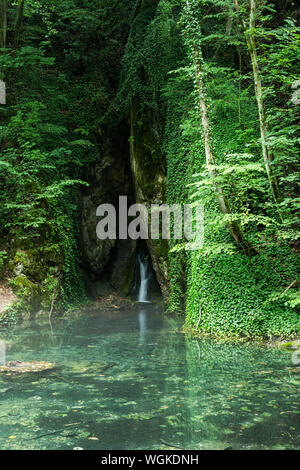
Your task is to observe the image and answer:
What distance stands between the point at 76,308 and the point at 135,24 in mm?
10774

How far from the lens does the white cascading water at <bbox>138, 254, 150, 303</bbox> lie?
14188mm

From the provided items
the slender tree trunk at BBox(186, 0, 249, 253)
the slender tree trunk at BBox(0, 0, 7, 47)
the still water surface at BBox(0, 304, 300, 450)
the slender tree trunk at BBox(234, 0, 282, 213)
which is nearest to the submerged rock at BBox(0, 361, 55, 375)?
Result: the still water surface at BBox(0, 304, 300, 450)

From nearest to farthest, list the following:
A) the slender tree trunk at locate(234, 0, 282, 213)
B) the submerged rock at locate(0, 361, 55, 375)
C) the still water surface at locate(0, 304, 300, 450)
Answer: the still water surface at locate(0, 304, 300, 450) < the submerged rock at locate(0, 361, 55, 375) < the slender tree trunk at locate(234, 0, 282, 213)

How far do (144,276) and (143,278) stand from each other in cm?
8

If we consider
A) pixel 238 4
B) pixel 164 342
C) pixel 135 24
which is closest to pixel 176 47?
pixel 135 24

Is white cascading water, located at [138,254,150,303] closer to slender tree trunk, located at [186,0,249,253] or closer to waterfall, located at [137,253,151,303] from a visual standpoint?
waterfall, located at [137,253,151,303]

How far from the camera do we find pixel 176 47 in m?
13.0

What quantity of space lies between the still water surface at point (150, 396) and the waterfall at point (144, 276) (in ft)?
18.5

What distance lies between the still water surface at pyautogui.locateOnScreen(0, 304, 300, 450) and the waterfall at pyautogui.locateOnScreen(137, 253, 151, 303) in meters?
5.64

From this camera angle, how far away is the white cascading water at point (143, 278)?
14188 millimetres

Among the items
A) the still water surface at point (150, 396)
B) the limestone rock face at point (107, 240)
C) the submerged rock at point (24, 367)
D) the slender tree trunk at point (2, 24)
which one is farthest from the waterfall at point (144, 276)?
the slender tree trunk at point (2, 24)

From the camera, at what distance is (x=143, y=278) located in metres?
14.7

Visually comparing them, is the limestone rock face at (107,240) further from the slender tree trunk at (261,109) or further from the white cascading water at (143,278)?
the slender tree trunk at (261,109)

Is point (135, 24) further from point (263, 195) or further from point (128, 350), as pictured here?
point (128, 350)
